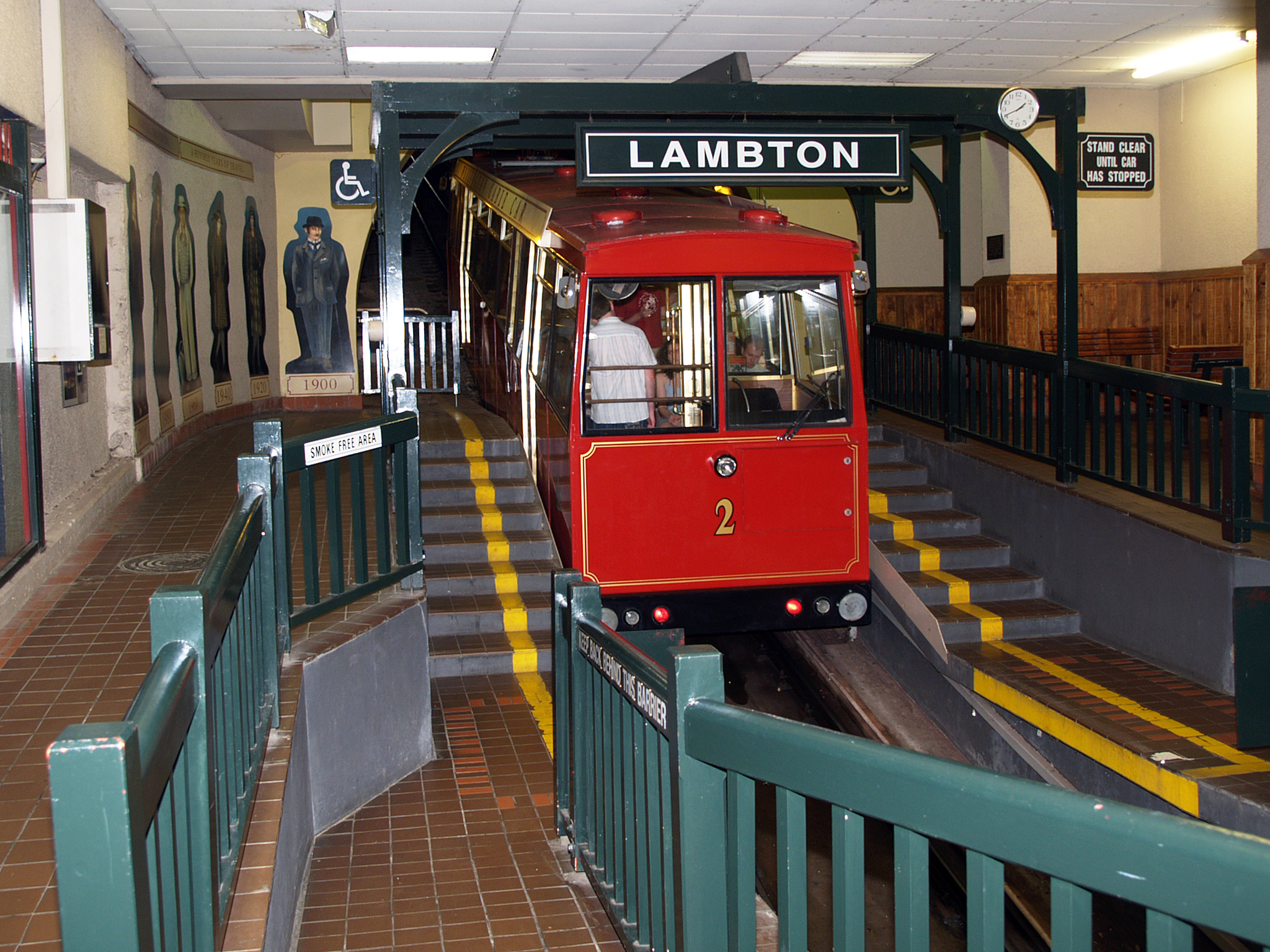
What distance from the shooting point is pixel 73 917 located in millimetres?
1660

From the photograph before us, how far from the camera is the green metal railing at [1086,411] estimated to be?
6.50 m

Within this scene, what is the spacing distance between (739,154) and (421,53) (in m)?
3.47

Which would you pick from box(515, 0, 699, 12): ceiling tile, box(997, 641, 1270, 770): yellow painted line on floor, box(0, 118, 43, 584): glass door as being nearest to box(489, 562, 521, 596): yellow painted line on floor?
box(0, 118, 43, 584): glass door

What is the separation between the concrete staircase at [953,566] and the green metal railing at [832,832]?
477cm

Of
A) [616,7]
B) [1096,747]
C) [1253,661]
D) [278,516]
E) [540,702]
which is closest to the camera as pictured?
[278,516]

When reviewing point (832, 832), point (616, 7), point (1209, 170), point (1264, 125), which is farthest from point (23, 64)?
point (1209, 170)

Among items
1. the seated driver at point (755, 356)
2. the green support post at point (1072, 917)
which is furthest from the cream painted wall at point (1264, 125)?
the green support post at point (1072, 917)

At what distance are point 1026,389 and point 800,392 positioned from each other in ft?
8.41

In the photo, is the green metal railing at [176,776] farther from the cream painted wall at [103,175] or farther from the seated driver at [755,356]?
the cream painted wall at [103,175]

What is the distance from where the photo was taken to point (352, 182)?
1182 centimetres

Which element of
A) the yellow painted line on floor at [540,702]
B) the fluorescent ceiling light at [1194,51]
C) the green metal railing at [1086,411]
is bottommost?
the yellow painted line on floor at [540,702]

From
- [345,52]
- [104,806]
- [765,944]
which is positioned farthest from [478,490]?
[104,806]

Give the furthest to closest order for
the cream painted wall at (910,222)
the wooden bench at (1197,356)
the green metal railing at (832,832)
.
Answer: the cream painted wall at (910,222)
the wooden bench at (1197,356)
the green metal railing at (832,832)

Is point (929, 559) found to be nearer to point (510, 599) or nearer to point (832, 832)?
point (510, 599)
